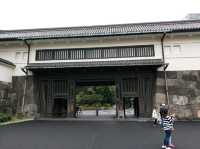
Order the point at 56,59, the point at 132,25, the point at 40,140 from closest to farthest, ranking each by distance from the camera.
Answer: the point at 40,140 < the point at 56,59 < the point at 132,25

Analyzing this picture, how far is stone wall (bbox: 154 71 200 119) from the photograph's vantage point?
14119mm

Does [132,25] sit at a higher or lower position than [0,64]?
higher

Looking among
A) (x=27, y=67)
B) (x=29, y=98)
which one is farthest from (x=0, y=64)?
(x=29, y=98)

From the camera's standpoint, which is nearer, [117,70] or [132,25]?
[117,70]

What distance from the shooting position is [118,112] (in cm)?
1475

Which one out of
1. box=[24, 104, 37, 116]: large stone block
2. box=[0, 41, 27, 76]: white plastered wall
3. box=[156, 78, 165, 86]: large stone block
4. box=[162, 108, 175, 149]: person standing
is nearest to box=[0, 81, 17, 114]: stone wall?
box=[24, 104, 37, 116]: large stone block

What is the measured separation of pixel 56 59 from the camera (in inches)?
620

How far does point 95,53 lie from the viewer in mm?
15547

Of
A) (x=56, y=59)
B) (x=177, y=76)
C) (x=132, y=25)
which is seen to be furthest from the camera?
(x=132, y=25)

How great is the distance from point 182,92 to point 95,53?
6.83 metres

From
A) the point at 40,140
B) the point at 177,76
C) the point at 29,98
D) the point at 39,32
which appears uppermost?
the point at 39,32

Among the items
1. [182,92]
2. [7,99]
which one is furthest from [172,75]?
[7,99]

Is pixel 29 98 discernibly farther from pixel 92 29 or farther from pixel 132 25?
pixel 132 25

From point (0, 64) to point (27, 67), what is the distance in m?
1.84
